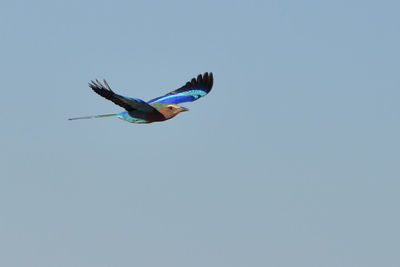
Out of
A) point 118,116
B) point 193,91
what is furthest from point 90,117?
point 193,91

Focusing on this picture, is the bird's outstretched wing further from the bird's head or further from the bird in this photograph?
the bird's head

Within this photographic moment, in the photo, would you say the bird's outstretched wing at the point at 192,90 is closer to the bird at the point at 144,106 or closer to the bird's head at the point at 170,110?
the bird at the point at 144,106

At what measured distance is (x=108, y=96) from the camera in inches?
1474

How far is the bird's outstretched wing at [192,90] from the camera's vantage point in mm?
45188

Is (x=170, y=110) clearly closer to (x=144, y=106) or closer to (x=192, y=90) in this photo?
(x=144, y=106)

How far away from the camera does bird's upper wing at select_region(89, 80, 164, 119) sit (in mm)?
36906

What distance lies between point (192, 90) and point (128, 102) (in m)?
8.84

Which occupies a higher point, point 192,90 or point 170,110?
point 192,90

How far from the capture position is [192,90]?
1821 inches

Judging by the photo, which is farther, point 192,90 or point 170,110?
point 192,90

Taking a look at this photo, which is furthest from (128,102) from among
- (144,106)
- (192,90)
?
(192,90)

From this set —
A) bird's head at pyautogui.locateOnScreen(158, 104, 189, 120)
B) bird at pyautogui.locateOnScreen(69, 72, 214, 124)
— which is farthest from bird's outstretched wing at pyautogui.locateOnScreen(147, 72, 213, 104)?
bird's head at pyautogui.locateOnScreen(158, 104, 189, 120)

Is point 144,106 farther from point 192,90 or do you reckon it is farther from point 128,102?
point 192,90

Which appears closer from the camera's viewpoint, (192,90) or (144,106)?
(144,106)
